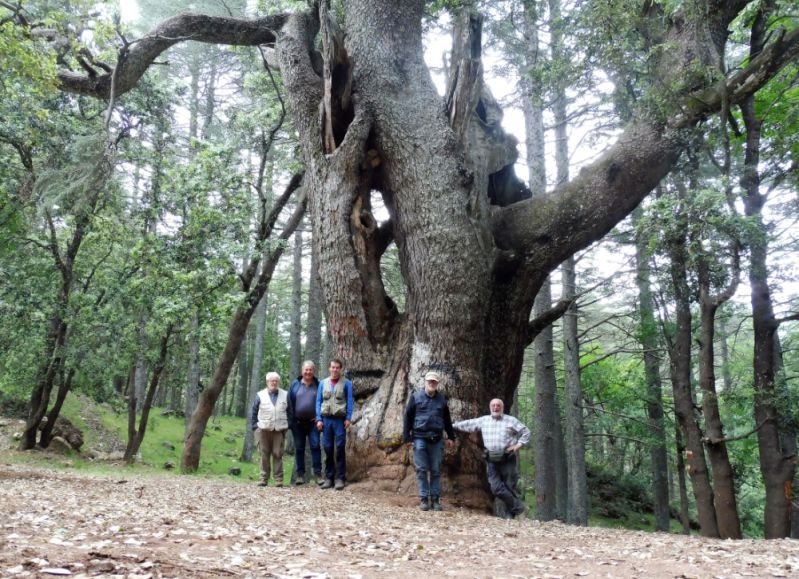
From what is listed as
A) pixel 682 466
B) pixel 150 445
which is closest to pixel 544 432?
pixel 682 466

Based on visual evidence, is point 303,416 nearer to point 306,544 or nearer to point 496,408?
point 496,408

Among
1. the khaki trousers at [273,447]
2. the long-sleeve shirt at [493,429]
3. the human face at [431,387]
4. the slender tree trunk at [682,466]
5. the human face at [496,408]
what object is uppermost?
the human face at [431,387]

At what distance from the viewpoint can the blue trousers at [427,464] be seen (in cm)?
692

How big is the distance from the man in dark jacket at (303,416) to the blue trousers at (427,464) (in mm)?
1930

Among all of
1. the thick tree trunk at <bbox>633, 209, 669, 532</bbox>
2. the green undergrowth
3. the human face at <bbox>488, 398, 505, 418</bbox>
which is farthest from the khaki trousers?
the thick tree trunk at <bbox>633, 209, 669, 532</bbox>

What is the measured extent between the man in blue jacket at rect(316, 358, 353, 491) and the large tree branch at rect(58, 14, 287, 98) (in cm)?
601

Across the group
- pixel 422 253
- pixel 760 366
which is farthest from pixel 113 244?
pixel 760 366

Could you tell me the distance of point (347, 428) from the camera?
26.5ft

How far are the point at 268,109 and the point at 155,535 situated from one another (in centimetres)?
1059

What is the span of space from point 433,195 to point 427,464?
3.74 metres

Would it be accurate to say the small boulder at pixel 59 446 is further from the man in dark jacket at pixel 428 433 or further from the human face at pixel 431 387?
the human face at pixel 431 387

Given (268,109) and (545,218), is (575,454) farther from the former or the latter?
(268,109)

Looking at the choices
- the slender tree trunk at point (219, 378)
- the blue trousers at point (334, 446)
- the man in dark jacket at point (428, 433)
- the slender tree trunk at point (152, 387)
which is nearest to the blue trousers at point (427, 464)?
the man in dark jacket at point (428, 433)

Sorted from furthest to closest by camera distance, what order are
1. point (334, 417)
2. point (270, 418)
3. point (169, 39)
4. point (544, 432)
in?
point (544, 432) → point (169, 39) → point (270, 418) → point (334, 417)
